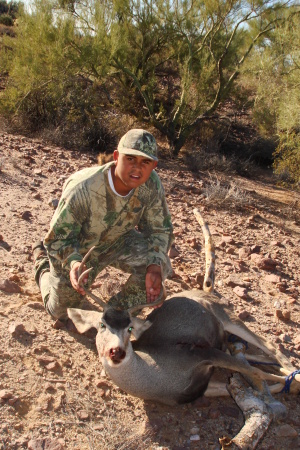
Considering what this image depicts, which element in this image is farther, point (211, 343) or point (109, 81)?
point (109, 81)

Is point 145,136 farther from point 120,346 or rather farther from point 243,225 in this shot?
point 243,225

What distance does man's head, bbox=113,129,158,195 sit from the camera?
342 centimetres

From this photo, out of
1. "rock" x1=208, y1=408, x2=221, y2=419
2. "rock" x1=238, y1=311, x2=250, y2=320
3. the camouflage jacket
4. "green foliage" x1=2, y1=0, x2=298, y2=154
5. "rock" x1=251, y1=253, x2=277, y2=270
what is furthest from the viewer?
"green foliage" x1=2, y1=0, x2=298, y2=154

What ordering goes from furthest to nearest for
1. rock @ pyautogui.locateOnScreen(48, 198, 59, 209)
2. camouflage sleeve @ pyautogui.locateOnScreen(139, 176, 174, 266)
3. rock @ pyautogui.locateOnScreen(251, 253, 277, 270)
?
rock @ pyautogui.locateOnScreen(48, 198, 59, 209) → rock @ pyautogui.locateOnScreen(251, 253, 277, 270) → camouflage sleeve @ pyautogui.locateOnScreen(139, 176, 174, 266)

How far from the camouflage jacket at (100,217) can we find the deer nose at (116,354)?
82 cm

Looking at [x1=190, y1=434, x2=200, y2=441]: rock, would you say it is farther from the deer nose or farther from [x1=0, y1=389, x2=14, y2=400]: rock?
[x1=0, y1=389, x2=14, y2=400]: rock

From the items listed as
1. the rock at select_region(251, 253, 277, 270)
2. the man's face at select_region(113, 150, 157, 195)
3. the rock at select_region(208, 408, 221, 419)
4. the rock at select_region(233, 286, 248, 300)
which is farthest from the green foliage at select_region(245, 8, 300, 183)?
the rock at select_region(208, 408, 221, 419)

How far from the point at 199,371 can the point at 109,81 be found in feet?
30.2

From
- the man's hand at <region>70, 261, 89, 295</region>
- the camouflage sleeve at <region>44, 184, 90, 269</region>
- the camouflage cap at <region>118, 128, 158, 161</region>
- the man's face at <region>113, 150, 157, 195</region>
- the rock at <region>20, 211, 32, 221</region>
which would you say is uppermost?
the camouflage cap at <region>118, 128, 158, 161</region>

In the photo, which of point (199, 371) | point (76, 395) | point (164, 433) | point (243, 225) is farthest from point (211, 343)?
point (243, 225)

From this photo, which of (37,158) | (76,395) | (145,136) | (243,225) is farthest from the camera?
(37,158)

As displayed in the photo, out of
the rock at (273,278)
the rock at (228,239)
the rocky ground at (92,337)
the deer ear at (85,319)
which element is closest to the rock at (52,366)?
the rocky ground at (92,337)

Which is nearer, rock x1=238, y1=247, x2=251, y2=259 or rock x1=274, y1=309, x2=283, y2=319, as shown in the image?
rock x1=274, y1=309, x2=283, y2=319

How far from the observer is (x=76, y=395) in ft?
10.4
